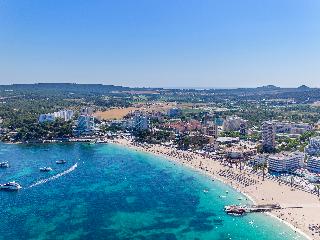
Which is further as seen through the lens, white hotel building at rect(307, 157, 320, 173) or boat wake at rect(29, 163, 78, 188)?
white hotel building at rect(307, 157, 320, 173)

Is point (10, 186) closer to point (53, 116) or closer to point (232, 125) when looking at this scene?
point (53, 116)

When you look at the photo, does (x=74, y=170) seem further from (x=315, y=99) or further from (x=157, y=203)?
(x=315, y=99)

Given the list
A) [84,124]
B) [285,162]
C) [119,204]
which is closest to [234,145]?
[285,162]

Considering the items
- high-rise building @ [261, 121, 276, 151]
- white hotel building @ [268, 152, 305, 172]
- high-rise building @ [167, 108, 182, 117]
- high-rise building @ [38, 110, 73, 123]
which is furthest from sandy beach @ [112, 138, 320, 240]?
high-rise building @ [167, 108, 182, 117]

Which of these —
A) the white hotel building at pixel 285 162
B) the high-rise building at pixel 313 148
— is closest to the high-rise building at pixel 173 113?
the high-rise building at pixel 313 148

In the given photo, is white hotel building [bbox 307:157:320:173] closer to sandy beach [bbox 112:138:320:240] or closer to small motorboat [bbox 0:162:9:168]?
sandy beach [bbox 112:138:320:240]

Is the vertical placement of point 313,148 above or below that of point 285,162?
above
